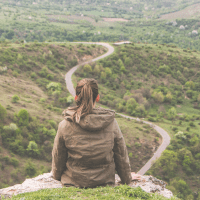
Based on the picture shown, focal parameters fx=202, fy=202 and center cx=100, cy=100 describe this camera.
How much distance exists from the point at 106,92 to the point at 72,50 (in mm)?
21246

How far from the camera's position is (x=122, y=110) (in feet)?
169

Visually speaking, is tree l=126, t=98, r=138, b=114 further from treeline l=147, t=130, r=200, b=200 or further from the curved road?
treeline l=147, t=130, r=200, b=200

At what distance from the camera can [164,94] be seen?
212 ft

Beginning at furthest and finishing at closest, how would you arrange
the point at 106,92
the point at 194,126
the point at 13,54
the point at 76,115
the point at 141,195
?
the point at 106,92, the point at 13,54, the point at 194,126, the point at 141,195, the point at 76,115

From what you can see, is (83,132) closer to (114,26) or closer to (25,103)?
(25,103)

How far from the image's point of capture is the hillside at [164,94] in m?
32.0

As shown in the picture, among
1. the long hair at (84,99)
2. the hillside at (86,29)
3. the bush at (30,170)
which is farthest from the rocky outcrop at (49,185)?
the hillside at (86,29)

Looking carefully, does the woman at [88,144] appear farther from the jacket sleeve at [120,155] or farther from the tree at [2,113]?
the tree at [2,113]

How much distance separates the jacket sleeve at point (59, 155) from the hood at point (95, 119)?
57cm

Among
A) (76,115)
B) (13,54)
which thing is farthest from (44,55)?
(76,115)

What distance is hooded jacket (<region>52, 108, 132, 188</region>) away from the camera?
4504mm

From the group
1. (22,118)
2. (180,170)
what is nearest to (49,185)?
(22,118)

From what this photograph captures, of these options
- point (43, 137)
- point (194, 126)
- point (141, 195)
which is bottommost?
point (194, 126)

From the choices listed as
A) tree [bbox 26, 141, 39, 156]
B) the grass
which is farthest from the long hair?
tree [bbox 26, 141, 39, 156]
